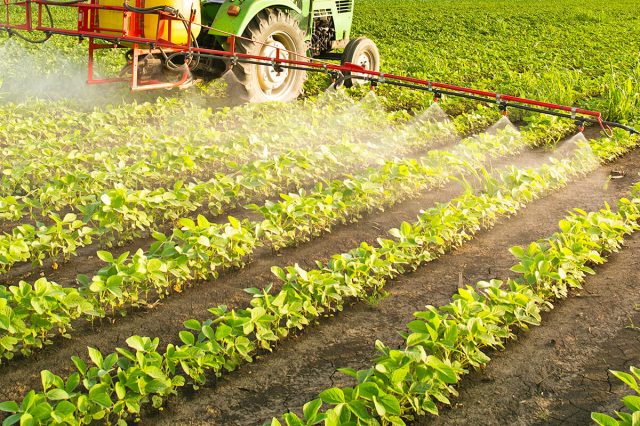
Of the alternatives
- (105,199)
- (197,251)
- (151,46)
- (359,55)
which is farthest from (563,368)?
(359,55)

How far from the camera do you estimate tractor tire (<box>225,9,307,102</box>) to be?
22.9 feet

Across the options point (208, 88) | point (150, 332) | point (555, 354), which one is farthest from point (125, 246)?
point (208, 88)

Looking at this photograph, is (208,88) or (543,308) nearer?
(543,308)

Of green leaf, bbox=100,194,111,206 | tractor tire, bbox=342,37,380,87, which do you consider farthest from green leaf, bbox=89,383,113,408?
tractor tire, bbox=342,37,380,87

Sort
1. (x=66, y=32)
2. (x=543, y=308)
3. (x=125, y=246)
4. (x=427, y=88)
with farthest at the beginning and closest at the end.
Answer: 1. (x=427, y=88)
2. (x=66, y=32)
3. (x=125, y=246)
4. (x=543, y=308)

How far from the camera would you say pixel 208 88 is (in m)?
7.85

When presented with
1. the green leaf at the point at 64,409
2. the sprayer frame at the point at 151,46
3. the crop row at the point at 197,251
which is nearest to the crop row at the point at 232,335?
the green leaf at the point at 64,409

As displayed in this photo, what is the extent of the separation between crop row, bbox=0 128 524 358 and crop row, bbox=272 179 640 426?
0.97m

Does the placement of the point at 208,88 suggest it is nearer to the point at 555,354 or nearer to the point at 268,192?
the point at 268,192

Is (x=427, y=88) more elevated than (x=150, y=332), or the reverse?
(x=427, y=88)

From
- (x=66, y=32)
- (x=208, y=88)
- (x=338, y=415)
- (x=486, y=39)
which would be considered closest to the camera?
(x=338, y=415)

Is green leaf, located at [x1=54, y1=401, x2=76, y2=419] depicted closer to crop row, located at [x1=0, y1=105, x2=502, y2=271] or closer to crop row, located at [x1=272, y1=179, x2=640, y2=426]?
crop row, located at [x1=272, y1=179, x2=640, y2=426]

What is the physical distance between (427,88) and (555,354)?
11.2 feet

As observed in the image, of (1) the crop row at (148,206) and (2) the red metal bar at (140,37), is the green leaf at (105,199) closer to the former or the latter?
(1) the crop row at (148,206)
